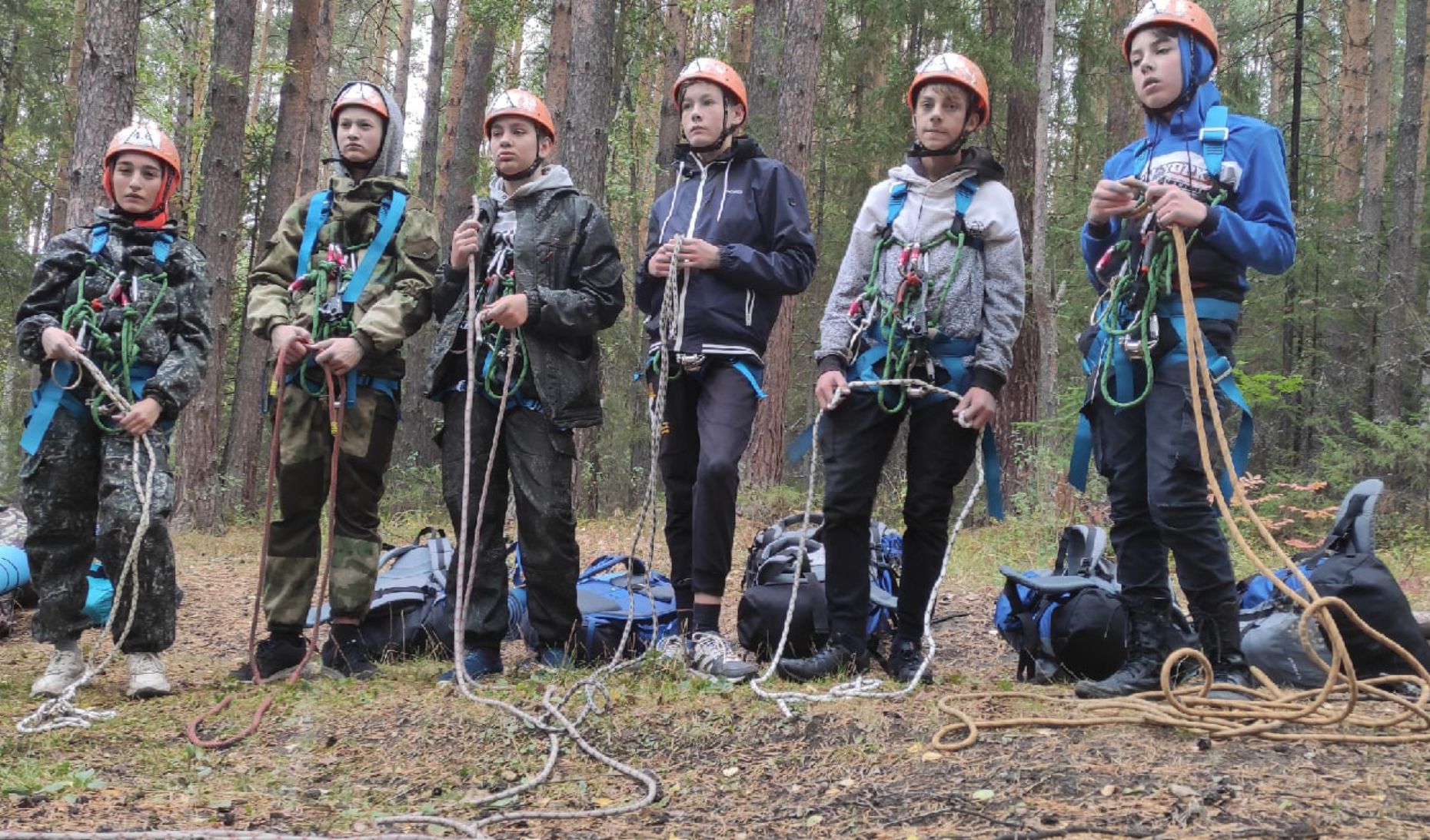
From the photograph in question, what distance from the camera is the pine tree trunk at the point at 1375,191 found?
15.2 meters

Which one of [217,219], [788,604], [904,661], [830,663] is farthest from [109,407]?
[217,219]

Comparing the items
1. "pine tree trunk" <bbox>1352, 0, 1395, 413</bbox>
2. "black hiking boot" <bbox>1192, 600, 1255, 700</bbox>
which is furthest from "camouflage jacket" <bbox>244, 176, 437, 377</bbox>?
"pine tree trunk" <bbox>1352, 0, 1395, 413</bbox>

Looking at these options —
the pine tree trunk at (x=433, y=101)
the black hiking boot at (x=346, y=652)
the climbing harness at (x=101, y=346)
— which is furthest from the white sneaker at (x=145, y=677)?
the pine tree trunk at (x=433, y=101)

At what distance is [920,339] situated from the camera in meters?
4.13

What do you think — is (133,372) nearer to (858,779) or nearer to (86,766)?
(86,766)

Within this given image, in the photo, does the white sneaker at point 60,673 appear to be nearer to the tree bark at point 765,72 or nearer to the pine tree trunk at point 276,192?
the tree bark at point 765,72

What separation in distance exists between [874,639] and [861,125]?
371 inches

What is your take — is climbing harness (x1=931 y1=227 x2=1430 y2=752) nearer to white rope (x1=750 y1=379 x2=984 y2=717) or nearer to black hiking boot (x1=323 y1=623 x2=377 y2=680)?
white rope (x1=750 y1=379 x2=984 y2=717)

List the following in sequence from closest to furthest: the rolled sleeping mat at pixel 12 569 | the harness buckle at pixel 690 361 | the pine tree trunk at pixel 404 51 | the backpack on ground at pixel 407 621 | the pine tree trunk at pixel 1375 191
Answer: the harness buckle at pixel 690 361 → the backpack on ground at pixel 407 621 → the rolled sleeping mat at pixel 12 569 → the pine tree trunk at pixel 1375 191 → the pine tree trunk at pixel 404 51

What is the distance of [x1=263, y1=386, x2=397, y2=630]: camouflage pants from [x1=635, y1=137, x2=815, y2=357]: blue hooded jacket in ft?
4.35

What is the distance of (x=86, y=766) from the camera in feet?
11.2

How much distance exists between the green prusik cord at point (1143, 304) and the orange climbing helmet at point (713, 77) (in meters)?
1.73

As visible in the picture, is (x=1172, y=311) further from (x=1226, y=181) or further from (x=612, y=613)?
(x=612, y=613)

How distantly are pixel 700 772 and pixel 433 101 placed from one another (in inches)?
711
